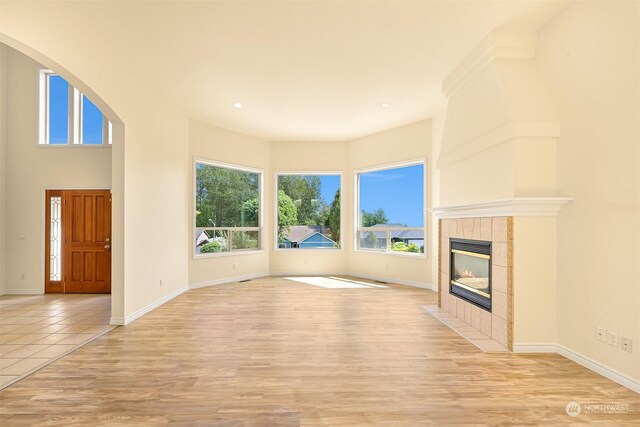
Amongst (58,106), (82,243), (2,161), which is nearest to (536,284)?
(82,243)

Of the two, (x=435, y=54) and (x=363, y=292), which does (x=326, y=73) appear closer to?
(x=435, y=54)

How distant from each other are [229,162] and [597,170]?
20.4 ft

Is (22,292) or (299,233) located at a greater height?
(299,233)

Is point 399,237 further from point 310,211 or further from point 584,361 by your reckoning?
point 584,361

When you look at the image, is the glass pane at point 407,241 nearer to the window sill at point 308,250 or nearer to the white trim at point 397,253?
the white trim at point 397,253

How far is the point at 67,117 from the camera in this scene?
644 cm

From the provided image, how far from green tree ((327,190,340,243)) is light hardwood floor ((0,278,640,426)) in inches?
156

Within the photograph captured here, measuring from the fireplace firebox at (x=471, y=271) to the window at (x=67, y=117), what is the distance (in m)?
6.46

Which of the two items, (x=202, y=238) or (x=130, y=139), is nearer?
(x=130, y=139)

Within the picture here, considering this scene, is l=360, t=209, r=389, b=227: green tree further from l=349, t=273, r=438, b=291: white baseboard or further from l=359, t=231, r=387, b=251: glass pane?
l=349, t=273, r=438, b=291: white baseboard

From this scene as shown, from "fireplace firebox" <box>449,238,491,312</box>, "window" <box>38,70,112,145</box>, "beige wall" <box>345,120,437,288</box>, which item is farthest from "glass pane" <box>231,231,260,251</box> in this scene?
"fireplace firebox" <box>449,238,491,312</box>

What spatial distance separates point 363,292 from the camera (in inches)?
244

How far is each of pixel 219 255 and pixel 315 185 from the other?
279cm

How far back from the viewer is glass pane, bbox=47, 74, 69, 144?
6387 millimetres
